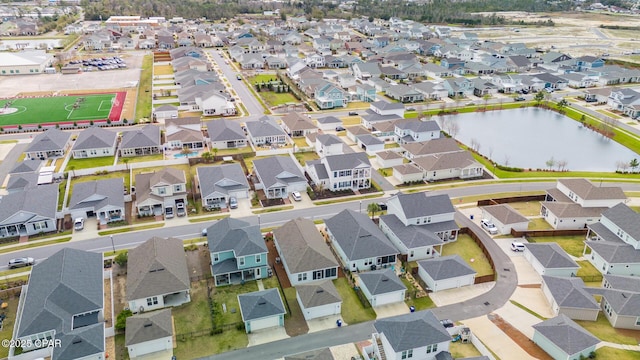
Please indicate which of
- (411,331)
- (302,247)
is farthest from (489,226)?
(411,331)

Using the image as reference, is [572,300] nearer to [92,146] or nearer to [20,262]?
[20,262]

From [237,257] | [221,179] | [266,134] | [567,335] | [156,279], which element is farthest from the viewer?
[266,134]

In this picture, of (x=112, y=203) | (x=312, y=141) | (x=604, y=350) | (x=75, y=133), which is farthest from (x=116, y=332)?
(x=75, y=133)

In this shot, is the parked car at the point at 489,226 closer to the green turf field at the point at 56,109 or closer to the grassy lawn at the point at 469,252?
the grassy lawn at the point at 469,252

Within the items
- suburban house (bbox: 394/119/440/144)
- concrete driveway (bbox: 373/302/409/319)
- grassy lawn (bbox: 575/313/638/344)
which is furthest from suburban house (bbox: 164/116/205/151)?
grassy lawn (bbox: 575/313/638/344)

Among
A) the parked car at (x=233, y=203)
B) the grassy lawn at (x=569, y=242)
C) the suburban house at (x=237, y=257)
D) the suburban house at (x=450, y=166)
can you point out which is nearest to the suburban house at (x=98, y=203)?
the parked car at (x=233, y=203)

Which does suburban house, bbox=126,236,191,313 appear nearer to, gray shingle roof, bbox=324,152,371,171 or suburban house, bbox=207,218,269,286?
suburban house, bbox=207,218,269,286

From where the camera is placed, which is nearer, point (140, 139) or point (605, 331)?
point (605, 331)
